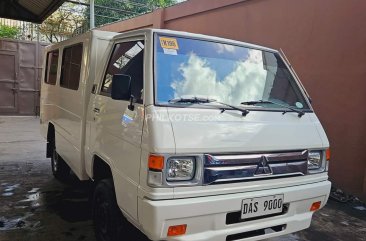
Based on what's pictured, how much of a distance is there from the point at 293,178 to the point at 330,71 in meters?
3.39

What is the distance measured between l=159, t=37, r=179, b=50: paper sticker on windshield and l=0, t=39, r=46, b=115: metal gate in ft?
37.2

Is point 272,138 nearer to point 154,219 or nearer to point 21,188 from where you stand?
point 154,219

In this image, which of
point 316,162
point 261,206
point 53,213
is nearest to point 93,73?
point 53,213

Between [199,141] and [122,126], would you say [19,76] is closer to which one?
[122,126]

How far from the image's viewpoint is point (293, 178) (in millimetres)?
3043

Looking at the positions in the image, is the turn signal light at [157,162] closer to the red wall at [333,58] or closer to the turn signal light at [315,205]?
the turn signal light at [315,205]

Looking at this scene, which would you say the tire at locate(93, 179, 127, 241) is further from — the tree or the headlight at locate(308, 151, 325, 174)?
the tree

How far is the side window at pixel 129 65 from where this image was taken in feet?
9.73

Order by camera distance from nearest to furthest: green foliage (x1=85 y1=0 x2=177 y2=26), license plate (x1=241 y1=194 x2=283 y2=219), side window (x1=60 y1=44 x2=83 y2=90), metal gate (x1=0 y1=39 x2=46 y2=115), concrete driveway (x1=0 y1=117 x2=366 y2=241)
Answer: license plate (x1=241 y1=194 x2=283 y2=219), concrete driveway (x1=0 y1=117 x2=366 y2=241), side window (x1=60 y1=44 x2=83 y2=90), metal gate (x1=0 y1=39 x2=46 y2=115), green foliage (x1=85 y1=0 x2=177 y2=26)

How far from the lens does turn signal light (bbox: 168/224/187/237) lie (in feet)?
8.05

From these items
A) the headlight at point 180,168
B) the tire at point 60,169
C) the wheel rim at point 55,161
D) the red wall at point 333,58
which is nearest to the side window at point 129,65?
the headlight at point 180,168

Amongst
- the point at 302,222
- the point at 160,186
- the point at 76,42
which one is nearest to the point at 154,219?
the point at 160,186

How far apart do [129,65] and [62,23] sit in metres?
17.9

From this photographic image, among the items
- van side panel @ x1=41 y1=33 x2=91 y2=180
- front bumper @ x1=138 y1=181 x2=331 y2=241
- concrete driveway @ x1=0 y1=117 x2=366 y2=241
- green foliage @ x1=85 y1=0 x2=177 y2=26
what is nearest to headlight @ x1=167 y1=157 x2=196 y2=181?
front bumper @ x1=138 y1=181 x2=331 y2=241
